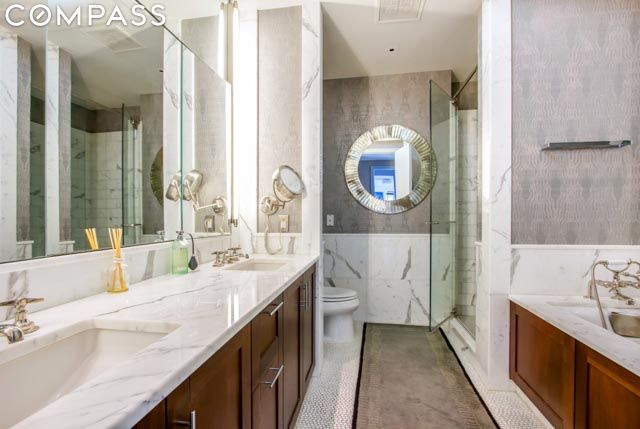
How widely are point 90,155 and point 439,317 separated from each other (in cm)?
271

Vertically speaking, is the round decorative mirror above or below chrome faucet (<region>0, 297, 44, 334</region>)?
above

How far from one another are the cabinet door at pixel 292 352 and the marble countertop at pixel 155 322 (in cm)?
13

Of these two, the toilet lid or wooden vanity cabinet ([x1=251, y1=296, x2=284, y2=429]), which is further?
the toilet lid

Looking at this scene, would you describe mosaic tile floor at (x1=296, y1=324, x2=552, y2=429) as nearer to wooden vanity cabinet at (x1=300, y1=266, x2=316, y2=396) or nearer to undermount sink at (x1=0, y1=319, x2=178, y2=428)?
wooden vanity cabinet at (x1=300, y1=266, x2=316, y2=396)

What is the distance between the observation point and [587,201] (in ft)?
6.15

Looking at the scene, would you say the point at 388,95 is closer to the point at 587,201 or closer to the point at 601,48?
the point at 601,48

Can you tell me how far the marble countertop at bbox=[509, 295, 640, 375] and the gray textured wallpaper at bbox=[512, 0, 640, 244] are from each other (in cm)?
35

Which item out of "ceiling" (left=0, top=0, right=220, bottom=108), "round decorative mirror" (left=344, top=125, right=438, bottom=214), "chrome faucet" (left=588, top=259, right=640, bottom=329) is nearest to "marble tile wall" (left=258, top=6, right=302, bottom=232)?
"ceiling" (left=0, top=0, right=220, bottom=108)

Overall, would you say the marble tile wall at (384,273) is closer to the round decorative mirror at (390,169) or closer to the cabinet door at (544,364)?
the round decorative mirror at (390,169)

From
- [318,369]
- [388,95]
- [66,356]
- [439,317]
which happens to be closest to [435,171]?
[388,95]

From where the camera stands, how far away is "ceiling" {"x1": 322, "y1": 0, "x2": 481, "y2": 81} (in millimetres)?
2146

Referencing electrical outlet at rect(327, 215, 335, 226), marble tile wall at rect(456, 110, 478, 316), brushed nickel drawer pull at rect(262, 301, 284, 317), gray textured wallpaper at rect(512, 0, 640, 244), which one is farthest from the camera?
electrical outlet at rect(327, 215, 335, 226)

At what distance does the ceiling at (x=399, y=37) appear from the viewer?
2.15 metres

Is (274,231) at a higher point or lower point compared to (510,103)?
lower
